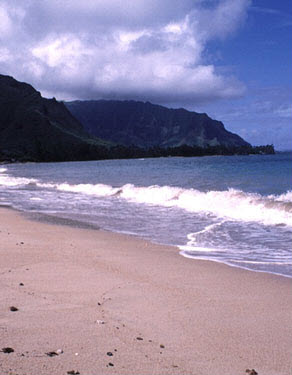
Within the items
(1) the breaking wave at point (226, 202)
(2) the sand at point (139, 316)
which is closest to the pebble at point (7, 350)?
(2) the sand at point (139, 316)

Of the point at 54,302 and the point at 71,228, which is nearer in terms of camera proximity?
the point at 54,302

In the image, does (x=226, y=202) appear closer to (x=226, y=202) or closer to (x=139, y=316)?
(x=226, y=202)

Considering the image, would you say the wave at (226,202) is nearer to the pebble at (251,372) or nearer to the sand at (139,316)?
the sand at (139,316)

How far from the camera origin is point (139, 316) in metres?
4.90

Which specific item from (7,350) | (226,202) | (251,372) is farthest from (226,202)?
(7,350)

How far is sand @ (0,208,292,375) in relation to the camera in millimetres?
3748

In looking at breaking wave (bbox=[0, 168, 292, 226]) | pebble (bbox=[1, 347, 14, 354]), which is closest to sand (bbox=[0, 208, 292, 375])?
pebble (bbox=[1, 347, 14, 354])

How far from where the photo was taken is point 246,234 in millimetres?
12406

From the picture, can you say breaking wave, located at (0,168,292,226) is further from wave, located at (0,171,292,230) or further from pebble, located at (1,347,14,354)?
pebble, located at (1,347,14,354)

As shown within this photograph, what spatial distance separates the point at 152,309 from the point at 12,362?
1995 mm

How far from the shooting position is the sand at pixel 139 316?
3748mm

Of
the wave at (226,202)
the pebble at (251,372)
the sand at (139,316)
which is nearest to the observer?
the pebble at (251,372)

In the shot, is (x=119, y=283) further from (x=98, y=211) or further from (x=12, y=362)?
(x=98, y=211)

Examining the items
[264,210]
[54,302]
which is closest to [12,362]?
[54,302]
